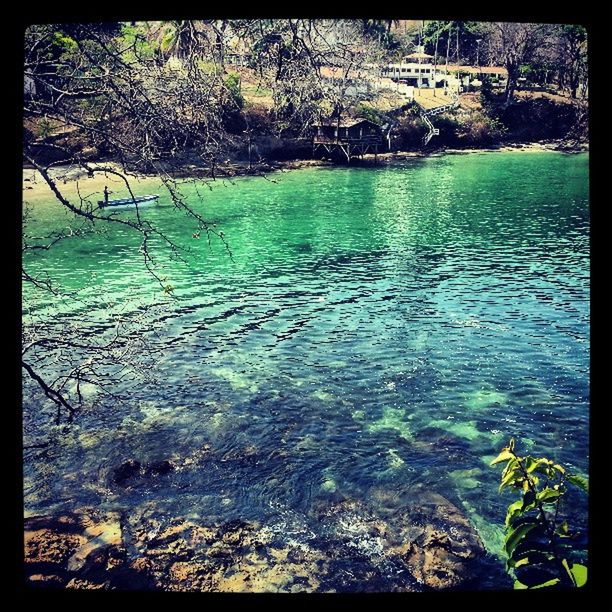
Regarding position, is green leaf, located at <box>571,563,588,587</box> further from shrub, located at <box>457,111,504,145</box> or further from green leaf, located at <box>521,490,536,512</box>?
shrub, located at <box>457,111,504,145</box>

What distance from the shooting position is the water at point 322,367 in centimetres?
917

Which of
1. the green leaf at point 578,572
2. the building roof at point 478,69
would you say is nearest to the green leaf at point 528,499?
the green leaf at point 578,572

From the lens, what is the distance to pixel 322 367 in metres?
13.6

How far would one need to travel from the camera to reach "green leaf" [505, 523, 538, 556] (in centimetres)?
400

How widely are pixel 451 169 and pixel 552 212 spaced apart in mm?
17594

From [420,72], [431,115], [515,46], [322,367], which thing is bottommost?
[322,367]

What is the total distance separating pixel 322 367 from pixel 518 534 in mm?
9620

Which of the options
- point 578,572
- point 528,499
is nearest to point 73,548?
point 528,499

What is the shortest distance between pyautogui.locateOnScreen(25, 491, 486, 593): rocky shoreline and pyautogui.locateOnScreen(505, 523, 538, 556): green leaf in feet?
10.4

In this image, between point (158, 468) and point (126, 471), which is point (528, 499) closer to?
point (158, 468)

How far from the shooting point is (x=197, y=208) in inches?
1345

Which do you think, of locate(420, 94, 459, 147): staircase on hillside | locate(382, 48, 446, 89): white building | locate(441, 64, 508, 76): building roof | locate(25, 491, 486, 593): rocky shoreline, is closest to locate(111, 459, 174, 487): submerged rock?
locate(25, 491, 486, 593): rocky shoreline

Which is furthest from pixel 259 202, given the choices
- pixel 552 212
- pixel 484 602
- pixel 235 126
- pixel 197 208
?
pixel 484 602

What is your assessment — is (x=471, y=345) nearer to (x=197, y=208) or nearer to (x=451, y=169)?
(x=197, y=208)
